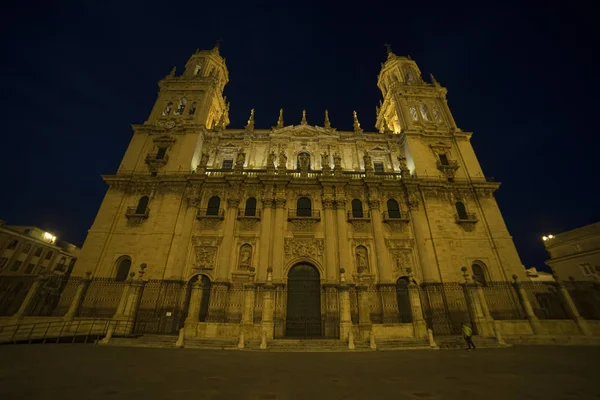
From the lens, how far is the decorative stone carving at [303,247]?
Result: 1812cm

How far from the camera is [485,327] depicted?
13.4 metres

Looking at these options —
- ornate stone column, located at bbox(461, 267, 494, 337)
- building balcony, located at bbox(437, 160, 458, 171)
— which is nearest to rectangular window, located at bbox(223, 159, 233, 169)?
building balcony, located at bbox(437, 160, 458, 171)

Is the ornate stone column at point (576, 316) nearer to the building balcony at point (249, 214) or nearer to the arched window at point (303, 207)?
the arched window at point (303, 207)

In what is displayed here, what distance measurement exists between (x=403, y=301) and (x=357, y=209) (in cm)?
721

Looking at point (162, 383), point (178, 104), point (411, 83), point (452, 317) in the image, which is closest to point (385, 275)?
point (452, 317)

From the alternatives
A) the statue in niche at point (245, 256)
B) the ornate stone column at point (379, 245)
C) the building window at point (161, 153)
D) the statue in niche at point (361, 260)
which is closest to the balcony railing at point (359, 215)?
the ornate stone column at point (379, 245)

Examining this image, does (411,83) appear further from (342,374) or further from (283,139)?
(342,374)

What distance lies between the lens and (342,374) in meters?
6.26

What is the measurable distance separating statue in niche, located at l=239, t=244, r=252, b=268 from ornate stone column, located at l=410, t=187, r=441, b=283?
12.1 m

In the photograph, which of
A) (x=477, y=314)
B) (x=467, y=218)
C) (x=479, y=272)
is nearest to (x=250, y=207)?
(x=477, y=314)

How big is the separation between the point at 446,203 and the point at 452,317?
8.57 metres

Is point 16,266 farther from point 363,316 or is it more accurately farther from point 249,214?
point 363,316

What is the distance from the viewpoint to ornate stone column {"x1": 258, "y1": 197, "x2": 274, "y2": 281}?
17.1m

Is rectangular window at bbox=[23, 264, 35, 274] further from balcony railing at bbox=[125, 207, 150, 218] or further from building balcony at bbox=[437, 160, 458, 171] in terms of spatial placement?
building balcony at bbox=[437, 160, 458, 171]
